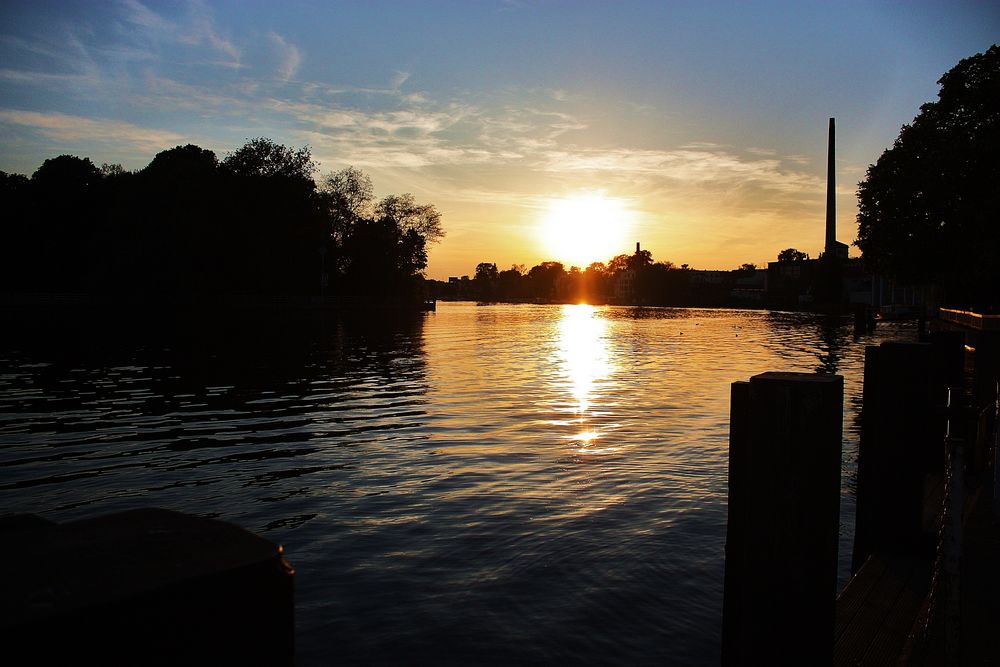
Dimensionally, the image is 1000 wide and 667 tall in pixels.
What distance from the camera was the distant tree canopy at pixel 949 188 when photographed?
139 ft

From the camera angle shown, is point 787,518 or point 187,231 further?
point 187,231

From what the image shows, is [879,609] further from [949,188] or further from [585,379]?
[949,188]

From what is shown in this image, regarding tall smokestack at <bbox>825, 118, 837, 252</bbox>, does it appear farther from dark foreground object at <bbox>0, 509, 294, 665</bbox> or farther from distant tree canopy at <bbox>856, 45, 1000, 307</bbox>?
dark foreground object at <bbox>0, 509, 294, 665</bbox>

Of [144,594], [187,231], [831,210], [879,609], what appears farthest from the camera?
[831,210]

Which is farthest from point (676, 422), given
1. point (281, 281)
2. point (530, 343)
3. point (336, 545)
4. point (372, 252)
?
point (372, 252)

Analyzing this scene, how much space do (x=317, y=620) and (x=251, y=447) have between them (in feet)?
24.1

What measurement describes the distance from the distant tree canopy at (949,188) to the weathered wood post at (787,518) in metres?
42.3

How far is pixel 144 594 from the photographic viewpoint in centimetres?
131

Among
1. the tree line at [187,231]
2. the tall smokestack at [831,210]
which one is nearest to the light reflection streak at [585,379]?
the tree line at [187,231]

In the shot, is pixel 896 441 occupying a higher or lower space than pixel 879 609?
higher

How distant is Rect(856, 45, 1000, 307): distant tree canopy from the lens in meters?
42.3

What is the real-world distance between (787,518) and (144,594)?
128 inches

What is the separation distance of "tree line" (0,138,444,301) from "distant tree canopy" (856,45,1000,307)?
2684 inches

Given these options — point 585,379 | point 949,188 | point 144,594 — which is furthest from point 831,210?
point 144,594
